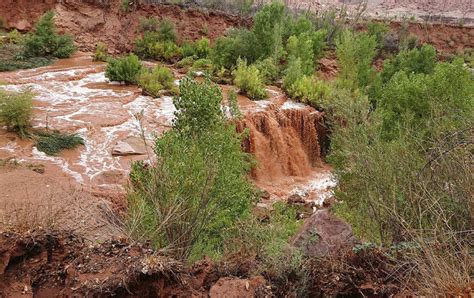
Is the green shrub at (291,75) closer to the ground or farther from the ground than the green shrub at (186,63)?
farther from the ground

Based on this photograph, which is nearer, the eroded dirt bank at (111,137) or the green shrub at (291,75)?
the eroded dirt bank at (111,137)

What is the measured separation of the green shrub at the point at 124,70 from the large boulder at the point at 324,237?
14.2 meters

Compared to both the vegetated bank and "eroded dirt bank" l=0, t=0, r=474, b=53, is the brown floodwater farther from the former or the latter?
"eroded dirt bank" l=0, t=0, r=474, b=53

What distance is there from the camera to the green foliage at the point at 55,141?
11924 millimetres

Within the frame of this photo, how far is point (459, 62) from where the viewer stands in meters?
12.3

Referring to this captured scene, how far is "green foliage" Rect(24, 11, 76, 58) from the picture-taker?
20.8 m

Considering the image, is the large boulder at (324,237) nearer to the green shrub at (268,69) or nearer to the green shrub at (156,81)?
the green shrub at (156,81)

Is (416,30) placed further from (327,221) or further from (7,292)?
(7,292)

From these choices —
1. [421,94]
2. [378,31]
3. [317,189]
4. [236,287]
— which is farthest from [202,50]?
[236,287]

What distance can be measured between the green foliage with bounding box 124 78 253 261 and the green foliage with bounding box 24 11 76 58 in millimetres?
14784

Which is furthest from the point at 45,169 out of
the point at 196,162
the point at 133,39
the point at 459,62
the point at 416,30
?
the point at 416,30

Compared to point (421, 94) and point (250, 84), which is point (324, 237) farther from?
point (250, 84)

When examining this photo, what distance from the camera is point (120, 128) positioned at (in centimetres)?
1402

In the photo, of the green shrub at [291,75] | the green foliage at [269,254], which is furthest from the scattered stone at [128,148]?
the green shrub at [291,75]
